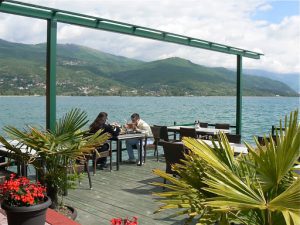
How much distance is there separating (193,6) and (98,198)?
15.9 ft

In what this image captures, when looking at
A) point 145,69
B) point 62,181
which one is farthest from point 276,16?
point 145,69

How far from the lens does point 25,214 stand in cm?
281

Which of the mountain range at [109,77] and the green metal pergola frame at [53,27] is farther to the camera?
the mountain range at [109,77]

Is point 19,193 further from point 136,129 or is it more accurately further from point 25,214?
point 136,129

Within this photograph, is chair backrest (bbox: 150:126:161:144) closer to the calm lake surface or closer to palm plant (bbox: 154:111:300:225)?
the calm lake surface

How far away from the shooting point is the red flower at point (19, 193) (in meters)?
2.77

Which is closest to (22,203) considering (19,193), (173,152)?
(19,193)

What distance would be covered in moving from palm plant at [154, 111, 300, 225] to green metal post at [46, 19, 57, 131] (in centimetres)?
352

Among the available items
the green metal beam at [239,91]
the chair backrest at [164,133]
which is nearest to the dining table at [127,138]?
the chair backrest at [164,133]

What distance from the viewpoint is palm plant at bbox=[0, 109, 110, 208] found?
341 centimetres

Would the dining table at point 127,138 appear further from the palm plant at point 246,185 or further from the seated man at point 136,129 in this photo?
the palm plant at point 246,185

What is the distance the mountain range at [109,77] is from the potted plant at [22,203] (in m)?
41.4

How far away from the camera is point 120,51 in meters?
133

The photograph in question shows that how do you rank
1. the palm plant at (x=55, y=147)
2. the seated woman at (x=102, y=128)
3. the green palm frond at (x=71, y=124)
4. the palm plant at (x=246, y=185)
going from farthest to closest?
1. the seated woman at (x=102, y=128)
2. the green palm frond at (x=71, y=124)
3. the palm plant at (x=55, y=147)
4. the palm plant at (x=246, y=185)
